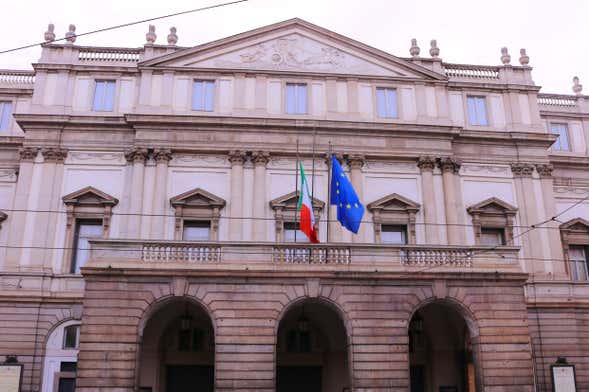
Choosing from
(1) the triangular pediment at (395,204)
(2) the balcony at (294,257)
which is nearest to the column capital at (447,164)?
(1) the triangular pediment at (395,204)

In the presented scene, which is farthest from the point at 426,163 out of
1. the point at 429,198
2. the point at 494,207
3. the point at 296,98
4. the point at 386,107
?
the point at 296,98

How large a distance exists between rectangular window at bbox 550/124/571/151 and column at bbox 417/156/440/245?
8.20 m

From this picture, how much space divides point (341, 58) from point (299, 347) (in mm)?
13747

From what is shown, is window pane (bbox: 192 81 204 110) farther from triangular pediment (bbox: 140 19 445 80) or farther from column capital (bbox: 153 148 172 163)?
column capital (bbox: 153 148 172 163)

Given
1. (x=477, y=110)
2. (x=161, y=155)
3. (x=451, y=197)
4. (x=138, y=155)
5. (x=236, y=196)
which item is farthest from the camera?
(x=477, y=110)

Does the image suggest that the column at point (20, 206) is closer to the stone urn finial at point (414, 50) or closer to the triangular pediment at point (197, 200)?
the triangular pediment at point (197, 200)

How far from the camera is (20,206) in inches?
1016

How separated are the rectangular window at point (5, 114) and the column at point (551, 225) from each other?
82.7ft

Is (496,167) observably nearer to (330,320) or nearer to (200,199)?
(330,320)

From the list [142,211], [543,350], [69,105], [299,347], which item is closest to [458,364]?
[543,350]

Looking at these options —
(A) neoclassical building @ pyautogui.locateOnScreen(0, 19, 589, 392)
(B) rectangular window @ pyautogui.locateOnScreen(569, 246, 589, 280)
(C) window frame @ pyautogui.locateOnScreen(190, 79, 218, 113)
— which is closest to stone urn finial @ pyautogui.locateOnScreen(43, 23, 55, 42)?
(A) neoclassical building @ pyautogui.locateOnScreen(0, 19, 589, 392)

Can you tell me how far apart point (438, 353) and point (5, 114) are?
74.2 ft

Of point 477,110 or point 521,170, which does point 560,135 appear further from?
point 477,110

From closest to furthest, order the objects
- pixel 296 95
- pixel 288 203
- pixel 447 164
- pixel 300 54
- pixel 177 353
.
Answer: pixel 177 353, pixel 288 203, pixel 447 164, pixel 296 95, pixel 300 54
